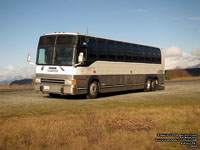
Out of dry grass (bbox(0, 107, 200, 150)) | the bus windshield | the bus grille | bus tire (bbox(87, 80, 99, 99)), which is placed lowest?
dry grass (bbox(0, 107, 200, 150))

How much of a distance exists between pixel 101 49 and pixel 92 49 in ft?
3.05

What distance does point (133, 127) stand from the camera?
27.9ft

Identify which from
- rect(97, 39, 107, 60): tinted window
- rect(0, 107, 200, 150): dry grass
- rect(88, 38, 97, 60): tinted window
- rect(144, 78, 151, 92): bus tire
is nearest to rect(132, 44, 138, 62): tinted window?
rect(144, 78, 151, 92): bus tire

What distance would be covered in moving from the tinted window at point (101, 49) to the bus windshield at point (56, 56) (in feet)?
7.22

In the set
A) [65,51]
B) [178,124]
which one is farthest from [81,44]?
[178,124]

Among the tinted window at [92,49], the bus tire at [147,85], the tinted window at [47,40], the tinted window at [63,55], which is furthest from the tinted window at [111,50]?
A: the bus tire at [147,85]

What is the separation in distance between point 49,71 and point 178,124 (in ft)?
30.3

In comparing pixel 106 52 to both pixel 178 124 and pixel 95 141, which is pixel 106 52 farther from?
pixel 95 141

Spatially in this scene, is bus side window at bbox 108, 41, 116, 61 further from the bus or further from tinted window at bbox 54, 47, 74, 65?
tinted window at bbox 54, 47, 74, 65

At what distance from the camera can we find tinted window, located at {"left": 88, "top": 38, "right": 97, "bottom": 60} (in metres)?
17.0

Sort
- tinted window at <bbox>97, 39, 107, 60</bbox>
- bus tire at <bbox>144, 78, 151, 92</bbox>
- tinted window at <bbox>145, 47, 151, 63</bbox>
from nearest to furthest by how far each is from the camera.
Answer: tinted window at <bbox>97, 39, 107, 60</bbox>, tinted window at <bbox>145, 47, 151, 63</bbox>, bus tire at <bbox>144, 78, 151, 92</bbox>

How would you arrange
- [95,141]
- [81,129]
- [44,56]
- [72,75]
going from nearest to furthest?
[95,141] → [81,129] → [72,75] → [44,56]

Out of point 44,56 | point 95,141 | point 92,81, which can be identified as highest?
point 44,56

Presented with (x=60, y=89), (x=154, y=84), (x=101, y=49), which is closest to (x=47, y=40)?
(x=60, y=89)
